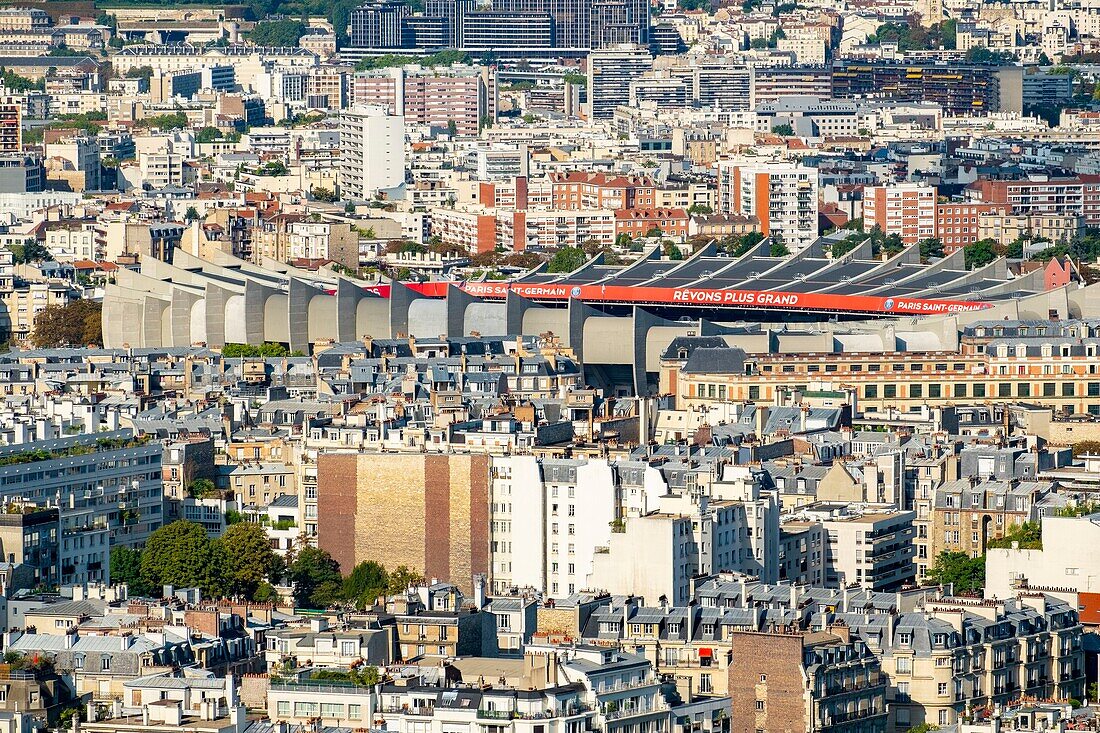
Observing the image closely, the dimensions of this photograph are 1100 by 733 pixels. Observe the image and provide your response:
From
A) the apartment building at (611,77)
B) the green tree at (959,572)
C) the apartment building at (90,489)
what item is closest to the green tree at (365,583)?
the apartment building at (90,489)

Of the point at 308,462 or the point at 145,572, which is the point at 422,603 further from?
the point at 308,462

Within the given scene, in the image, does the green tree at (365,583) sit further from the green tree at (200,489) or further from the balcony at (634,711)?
the balcony at (634,711)

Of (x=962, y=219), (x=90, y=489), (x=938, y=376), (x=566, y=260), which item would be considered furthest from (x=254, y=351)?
(x=962, y=219)

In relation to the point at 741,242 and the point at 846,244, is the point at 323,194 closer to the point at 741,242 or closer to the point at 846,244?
the point at 741,242

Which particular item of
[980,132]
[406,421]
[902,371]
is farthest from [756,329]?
[980,132]

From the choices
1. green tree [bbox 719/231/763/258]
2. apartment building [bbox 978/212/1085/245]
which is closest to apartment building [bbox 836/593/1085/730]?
green tree [bbox 719/231/763/258]
